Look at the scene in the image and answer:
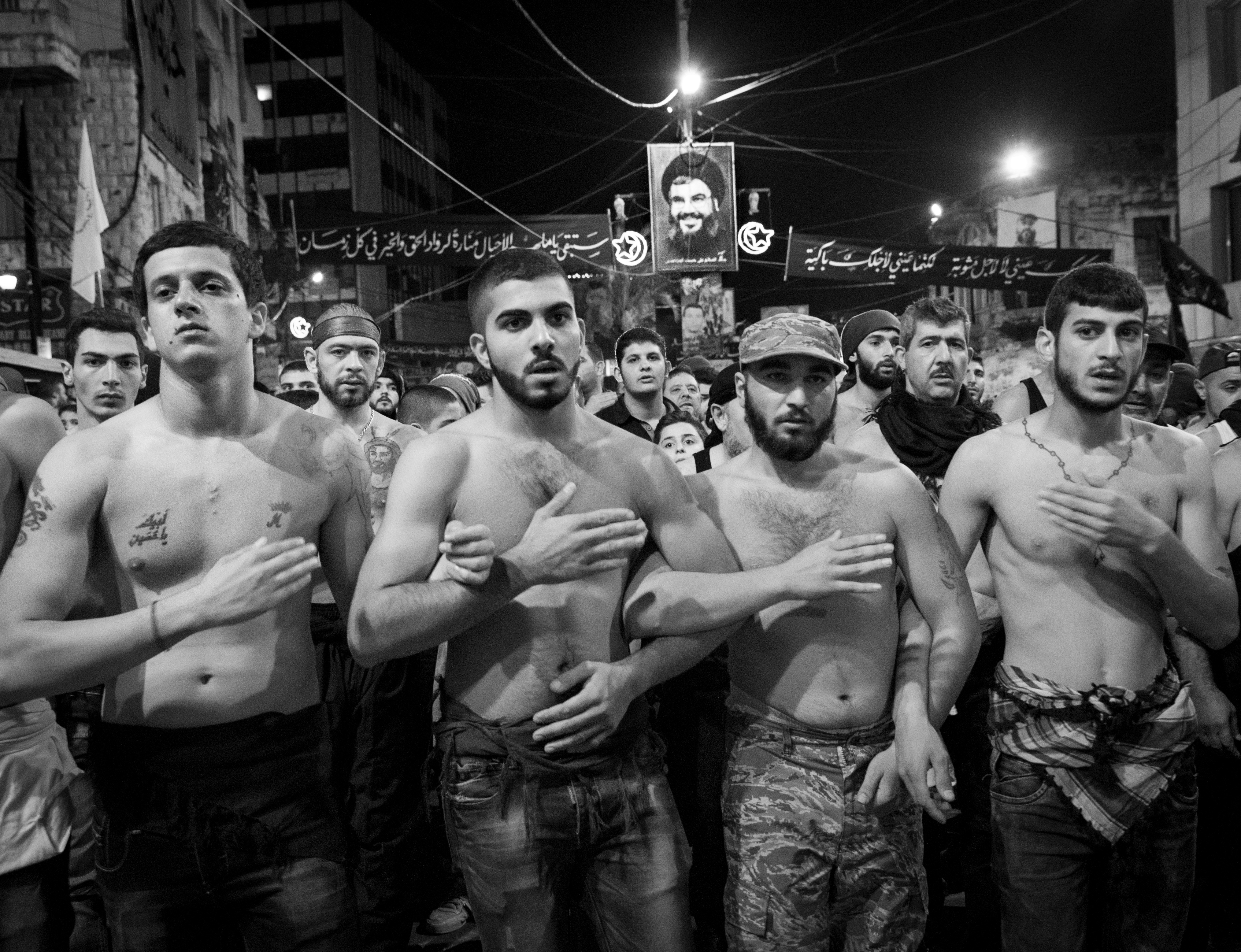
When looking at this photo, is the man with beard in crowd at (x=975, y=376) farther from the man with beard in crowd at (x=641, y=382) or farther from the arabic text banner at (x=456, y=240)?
the arabic text banner at (x=456, y=240)

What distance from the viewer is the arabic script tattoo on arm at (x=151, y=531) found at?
8.61 ft

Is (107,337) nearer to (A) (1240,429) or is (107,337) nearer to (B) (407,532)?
(B) (407,532)

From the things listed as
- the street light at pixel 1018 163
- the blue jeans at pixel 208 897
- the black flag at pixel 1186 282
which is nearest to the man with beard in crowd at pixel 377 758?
the blue jeans at pixel 208 897

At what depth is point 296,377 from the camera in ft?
25.5

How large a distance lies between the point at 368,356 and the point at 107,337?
1.32 meters

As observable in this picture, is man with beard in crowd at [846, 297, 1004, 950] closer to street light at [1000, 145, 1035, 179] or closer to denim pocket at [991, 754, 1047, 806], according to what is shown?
denim pocket at [991, 754, 1047, 806]

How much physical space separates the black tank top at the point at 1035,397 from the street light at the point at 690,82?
48.3 ft

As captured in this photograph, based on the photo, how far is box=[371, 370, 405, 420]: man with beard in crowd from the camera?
7.51 meters

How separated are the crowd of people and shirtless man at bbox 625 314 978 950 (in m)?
0.01

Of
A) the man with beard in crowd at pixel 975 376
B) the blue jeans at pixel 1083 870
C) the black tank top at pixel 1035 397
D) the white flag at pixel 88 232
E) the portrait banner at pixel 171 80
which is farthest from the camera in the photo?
the portrait banner at pixel 171 80

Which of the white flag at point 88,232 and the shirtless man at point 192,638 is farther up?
the white flag at point 88,232

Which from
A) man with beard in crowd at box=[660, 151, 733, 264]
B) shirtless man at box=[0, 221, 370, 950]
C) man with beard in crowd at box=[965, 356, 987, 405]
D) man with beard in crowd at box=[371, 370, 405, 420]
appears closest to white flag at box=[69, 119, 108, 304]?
man with beard in crowd at box=[371, 370, 405, 420]

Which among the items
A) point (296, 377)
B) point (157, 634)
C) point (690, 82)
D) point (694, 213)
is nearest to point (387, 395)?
point (296, 377)

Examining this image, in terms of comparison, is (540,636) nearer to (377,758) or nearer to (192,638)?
(192,638)
